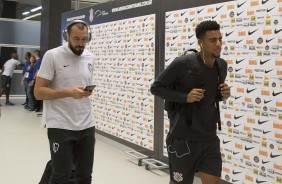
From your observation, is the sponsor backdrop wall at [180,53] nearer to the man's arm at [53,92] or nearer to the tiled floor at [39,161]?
the tiled floor at [39,161]

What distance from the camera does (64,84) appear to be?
275cm

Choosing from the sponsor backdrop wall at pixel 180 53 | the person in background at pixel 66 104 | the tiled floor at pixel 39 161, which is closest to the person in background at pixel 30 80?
the tiled floor at pixel 39 161

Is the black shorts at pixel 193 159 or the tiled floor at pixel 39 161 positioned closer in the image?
the black shorts at pixel 193 159

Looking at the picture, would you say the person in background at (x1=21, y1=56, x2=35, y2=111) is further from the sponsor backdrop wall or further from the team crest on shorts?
the team crest on shorts

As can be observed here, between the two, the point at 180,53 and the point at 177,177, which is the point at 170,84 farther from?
the point at 180,53

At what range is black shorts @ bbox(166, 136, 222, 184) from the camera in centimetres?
249

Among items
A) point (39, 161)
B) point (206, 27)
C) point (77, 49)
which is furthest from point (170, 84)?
point (39, 161)

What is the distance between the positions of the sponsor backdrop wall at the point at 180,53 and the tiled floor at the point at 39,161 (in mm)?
294

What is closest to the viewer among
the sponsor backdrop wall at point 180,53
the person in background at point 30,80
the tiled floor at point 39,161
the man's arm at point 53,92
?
the man's arm at point 53,92

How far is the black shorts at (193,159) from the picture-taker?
2492 mm

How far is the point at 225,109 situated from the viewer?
13.1 ft

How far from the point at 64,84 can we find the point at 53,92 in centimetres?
15

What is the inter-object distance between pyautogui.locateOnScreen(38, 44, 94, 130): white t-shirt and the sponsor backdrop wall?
1680 mm

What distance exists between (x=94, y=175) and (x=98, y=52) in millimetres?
2808
